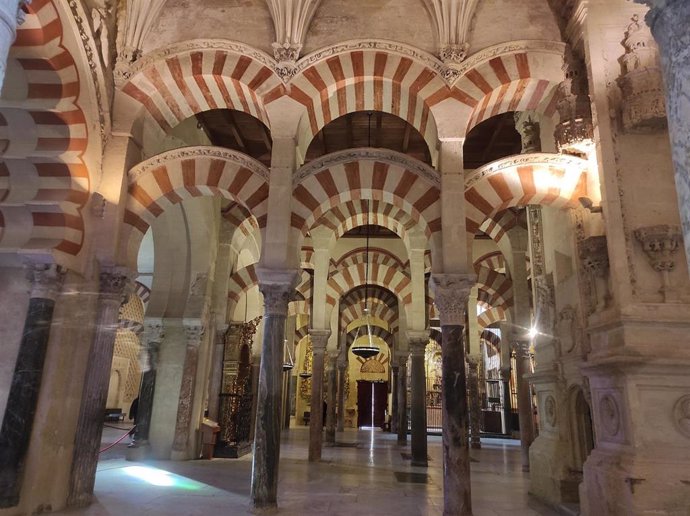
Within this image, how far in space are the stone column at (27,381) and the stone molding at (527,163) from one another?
4142mm

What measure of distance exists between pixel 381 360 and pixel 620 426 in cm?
1628

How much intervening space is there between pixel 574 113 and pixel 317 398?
18.8 ft

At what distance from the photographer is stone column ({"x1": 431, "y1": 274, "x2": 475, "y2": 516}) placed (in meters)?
4.30

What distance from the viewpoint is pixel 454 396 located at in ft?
15.1

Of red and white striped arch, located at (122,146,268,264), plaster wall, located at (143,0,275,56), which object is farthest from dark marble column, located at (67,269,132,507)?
plaster wall, located at (143,0,275,56)

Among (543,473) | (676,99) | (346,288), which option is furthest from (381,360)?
(676,99)

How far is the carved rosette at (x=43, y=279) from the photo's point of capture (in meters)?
4.48

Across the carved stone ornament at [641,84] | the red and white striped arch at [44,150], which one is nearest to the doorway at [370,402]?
the red and white striped arch at [44,150]

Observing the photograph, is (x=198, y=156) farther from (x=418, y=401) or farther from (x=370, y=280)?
(x=370, y=280)

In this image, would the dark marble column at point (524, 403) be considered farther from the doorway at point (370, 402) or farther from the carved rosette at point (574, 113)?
the doorway at point (370, 402)

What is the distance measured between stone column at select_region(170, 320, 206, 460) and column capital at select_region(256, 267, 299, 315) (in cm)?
314

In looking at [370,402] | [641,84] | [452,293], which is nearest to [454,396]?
[452,293]

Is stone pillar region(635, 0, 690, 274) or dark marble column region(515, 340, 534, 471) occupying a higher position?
stone pillar region(635, 0, 690, 274)

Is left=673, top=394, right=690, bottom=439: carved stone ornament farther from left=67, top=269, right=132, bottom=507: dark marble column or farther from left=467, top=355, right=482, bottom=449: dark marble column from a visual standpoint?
left=467, top=355, right=482, bottom=449: dark marble column
